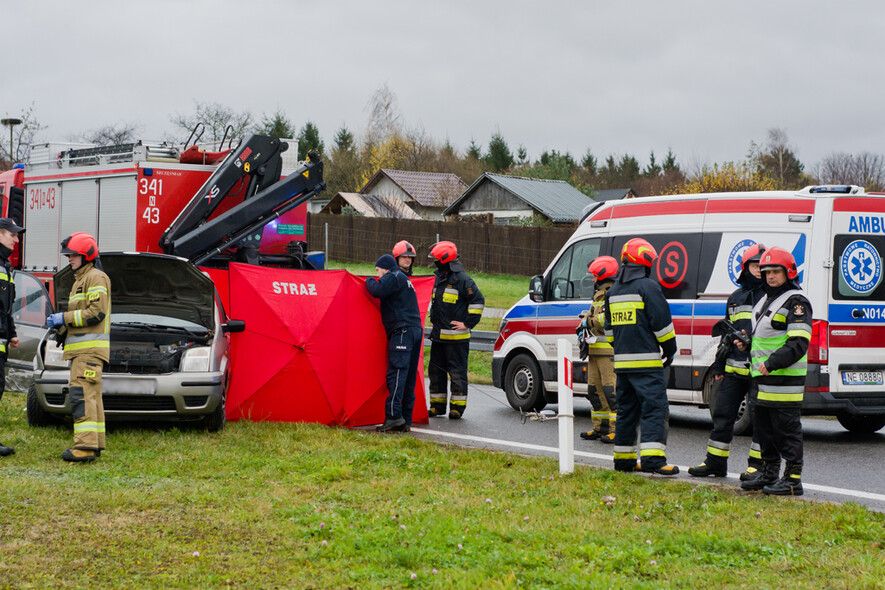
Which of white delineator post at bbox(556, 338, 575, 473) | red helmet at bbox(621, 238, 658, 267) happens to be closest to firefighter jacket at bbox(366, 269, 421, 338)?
white delineator post at bbox(556, 338, 575, 473)

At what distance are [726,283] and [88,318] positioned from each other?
20.2 feet

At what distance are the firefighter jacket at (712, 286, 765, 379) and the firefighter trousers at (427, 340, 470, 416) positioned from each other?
3.57 meters

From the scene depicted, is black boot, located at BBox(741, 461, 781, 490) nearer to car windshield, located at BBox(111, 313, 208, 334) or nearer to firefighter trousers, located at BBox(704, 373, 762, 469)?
firefighter trousers, located at BBox(704, 373, 762, 469)

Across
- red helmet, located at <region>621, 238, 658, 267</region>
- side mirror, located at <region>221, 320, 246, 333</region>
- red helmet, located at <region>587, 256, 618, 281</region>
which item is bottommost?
side mirror, located at <region>221, 320, 246, 333</region>

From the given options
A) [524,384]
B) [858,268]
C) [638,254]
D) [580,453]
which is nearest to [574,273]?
[524,384]

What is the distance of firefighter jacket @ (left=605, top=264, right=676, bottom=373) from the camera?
7723mm

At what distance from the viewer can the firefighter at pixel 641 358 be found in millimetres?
7684

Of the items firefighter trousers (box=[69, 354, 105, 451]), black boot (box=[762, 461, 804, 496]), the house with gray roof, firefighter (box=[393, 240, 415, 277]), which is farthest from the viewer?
the house with gray roof

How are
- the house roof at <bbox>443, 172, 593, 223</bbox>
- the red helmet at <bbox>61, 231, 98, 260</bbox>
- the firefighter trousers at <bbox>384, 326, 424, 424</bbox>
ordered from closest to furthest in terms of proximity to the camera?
the red helmet at <bbox>61, 231, 98, 260</bbox>
the firefighter trousers at <bbox>384, 326, 424, 424</bbox>
the house roof at <bbox>443, 172, 593, 223</bbox>

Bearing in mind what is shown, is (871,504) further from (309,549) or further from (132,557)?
(132,557)

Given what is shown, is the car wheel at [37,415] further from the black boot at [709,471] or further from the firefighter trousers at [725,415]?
the firefighter trousers at [725,415]

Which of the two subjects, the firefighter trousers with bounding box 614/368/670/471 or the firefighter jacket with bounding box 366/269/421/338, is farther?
the firefighter jacket with bounding box 366/269/421/338

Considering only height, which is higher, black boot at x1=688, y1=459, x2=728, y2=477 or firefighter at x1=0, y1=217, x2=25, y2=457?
firefighter at x1=0, y1=217, x2=25, y2=457

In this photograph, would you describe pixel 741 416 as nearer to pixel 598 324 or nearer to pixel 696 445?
pixel 696 445
